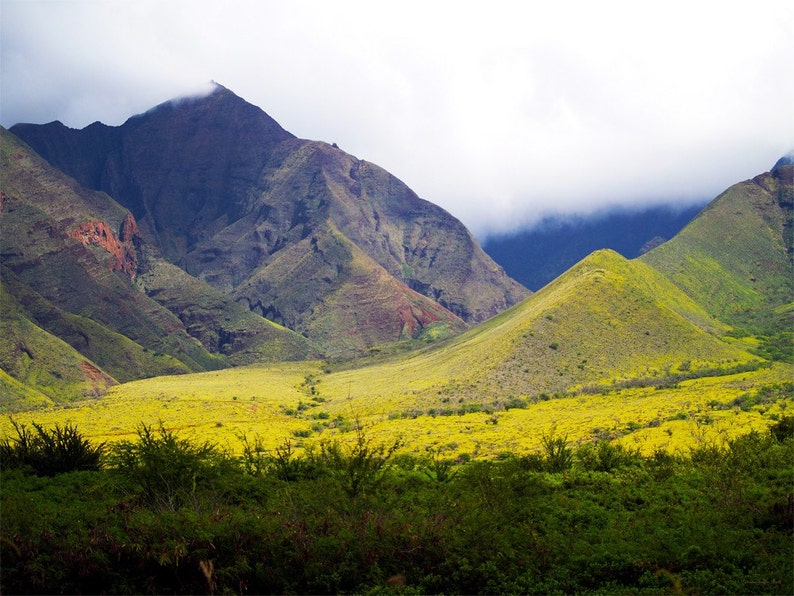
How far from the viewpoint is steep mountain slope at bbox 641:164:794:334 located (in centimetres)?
14688

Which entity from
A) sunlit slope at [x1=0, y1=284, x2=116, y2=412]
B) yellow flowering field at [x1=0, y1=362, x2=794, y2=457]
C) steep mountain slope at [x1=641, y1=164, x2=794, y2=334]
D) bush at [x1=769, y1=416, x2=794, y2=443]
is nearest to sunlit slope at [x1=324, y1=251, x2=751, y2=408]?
yellow flowering field at [x1=0, y1=362, x2=794, y2=457]

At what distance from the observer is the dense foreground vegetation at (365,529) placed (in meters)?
17.3

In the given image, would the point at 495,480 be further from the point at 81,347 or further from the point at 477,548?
the point at 81,347

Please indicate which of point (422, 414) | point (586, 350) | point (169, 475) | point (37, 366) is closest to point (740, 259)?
point (586, 350)

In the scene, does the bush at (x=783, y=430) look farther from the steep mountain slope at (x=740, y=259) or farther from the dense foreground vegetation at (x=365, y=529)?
the steep mountain slope at (x=740, y=259)

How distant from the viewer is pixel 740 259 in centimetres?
17200

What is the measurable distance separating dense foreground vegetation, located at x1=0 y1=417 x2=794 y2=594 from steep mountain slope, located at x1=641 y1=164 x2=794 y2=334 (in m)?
121

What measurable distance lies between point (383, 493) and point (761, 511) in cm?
1342

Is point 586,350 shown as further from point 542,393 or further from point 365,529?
point 365,529

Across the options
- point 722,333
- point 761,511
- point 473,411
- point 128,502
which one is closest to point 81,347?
point 473,411

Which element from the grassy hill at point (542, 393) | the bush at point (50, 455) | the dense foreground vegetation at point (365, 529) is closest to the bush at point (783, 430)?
the grassy hill at point (542, 393)

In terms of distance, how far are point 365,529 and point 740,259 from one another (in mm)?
179195

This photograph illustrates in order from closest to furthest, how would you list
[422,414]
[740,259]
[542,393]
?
[422,414] < [542,393] < [740,259]

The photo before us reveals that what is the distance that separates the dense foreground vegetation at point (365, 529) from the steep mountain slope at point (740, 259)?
397 ft
